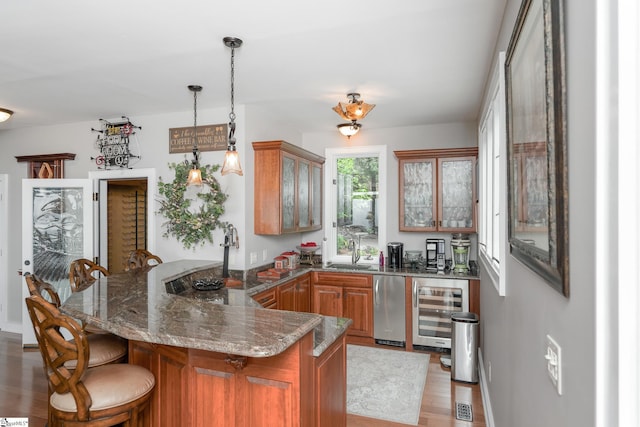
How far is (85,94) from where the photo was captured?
372 centimetres

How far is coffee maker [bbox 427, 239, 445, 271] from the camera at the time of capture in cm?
470

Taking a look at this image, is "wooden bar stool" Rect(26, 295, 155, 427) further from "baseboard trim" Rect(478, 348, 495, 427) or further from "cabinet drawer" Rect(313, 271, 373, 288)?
"cabinet drawer" Rect(313, 271, 373, 288)

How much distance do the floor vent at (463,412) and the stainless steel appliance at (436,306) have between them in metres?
1.16

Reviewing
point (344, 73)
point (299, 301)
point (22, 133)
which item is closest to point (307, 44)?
point (344, 73)

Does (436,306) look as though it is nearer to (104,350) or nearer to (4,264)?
(104,350)

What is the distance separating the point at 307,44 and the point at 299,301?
113 inches

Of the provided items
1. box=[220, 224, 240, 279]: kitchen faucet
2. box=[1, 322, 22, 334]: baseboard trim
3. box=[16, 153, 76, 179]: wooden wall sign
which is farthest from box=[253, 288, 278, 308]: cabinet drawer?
box=[1, 322, 22, 334]: baseboard trim

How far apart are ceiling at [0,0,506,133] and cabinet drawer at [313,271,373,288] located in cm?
197

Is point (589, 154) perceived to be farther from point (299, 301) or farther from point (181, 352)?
point (299, 301)

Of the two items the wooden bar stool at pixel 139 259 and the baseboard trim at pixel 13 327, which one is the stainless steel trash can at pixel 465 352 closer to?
the wooden bar stool at pixel 139 259

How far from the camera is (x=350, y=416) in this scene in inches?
116

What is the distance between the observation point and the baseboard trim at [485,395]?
9.01 ft

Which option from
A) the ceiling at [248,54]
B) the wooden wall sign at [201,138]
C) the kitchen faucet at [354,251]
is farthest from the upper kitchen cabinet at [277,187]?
the kitchen faucet at [354,251]
